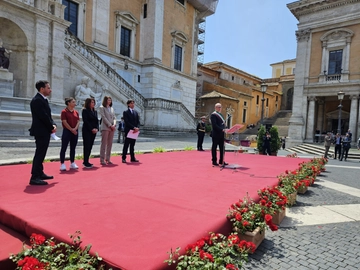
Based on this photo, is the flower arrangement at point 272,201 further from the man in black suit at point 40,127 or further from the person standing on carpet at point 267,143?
the person standing on carpet at point 267,143

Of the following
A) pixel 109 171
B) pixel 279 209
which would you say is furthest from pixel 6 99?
pixel 279 209

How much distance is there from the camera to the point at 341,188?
6863 millimetres

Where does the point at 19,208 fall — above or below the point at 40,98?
below

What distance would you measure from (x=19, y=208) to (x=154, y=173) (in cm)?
319

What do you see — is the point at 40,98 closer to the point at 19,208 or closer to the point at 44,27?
the point at 19,208

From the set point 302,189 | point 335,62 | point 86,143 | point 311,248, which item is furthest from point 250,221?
point 335,62

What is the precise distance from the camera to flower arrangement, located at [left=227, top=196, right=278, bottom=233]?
3.10m

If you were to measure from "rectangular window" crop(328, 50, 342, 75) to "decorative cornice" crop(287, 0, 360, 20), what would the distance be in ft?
14.5

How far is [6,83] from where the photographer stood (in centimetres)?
1324

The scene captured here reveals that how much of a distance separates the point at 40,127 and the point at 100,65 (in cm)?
1589

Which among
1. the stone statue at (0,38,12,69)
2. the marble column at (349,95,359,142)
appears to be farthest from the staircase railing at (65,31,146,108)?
the marble column at (349,95,359,142)

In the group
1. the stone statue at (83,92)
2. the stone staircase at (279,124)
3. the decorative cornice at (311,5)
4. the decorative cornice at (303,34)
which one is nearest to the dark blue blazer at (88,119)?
the stone statue at (83,92)

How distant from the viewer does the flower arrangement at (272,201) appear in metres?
3.55

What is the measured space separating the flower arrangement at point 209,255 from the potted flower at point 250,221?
422mm
